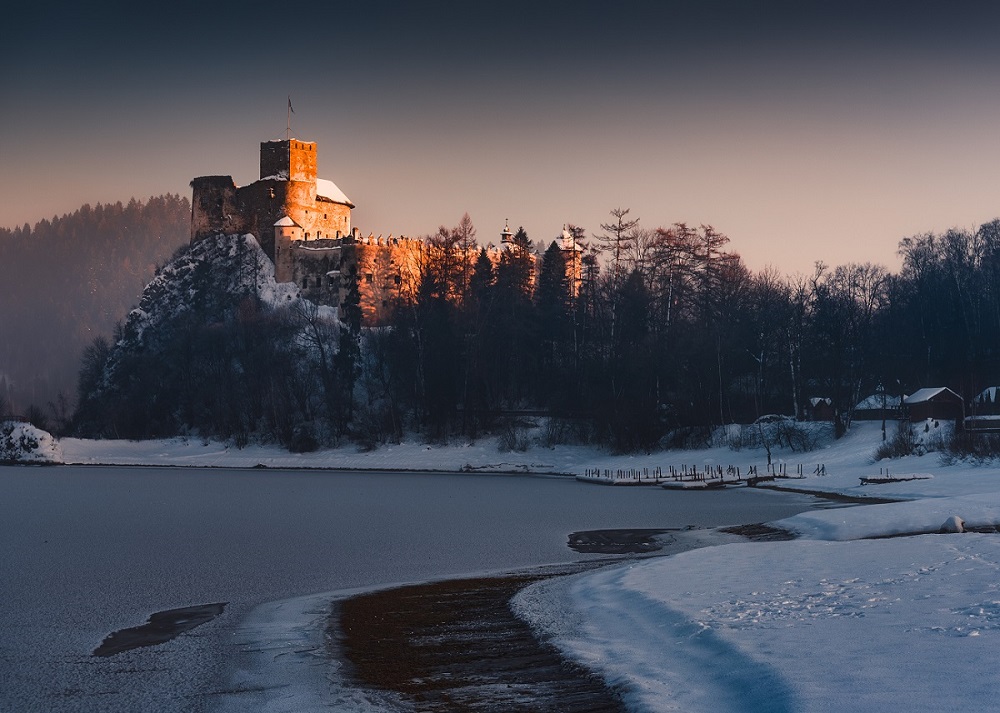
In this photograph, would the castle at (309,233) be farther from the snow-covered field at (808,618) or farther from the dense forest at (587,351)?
the snow-covered field at (808,618)

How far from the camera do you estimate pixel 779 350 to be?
191 ft

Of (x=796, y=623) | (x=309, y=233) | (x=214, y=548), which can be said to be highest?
(x=309, y=233)

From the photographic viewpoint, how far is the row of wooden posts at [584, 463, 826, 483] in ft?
131

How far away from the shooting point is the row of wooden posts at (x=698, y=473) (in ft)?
131

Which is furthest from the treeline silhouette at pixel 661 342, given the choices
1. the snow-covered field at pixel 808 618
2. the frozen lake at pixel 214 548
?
the snow-covered field at pixel 808 618

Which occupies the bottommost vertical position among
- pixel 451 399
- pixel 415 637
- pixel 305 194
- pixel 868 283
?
pixel 415 637

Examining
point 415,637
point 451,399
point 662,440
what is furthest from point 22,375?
point 415,637

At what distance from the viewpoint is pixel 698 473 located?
1777 inches

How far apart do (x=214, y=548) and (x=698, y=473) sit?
1095 inches

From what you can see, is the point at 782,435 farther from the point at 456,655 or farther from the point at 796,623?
the point at 456,655

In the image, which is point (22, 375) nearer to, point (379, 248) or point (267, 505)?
point (379, 248)

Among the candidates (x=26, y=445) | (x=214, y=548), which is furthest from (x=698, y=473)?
(x=26, y=445)

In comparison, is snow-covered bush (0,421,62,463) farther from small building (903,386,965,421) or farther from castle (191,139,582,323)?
small building (903,386,965,421)

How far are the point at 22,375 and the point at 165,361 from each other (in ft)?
378
